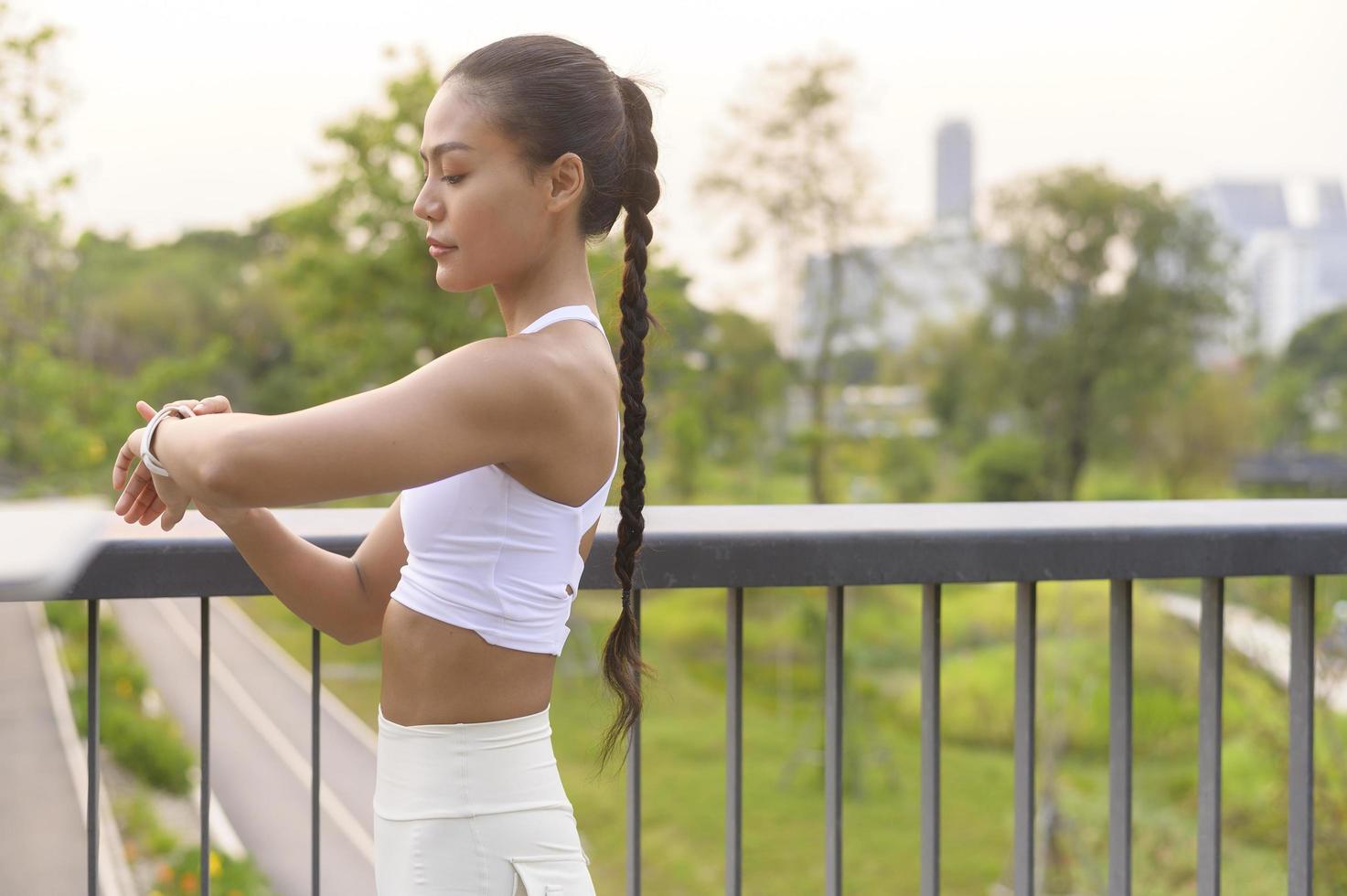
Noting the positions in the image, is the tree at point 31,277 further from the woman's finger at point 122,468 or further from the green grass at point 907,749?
the woman's finger at point 122,468

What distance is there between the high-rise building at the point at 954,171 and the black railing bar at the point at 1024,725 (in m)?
24.8

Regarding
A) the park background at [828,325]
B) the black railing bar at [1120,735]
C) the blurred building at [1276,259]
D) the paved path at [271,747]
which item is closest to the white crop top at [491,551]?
the black railing bar at [1120,735]

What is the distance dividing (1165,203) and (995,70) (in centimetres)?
851

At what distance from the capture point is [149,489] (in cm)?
126

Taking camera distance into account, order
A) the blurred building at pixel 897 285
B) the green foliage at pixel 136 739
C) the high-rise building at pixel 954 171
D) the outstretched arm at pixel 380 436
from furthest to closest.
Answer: the high-rise building at pixel 954 171 → the blurred building at pixel 897 285 → the green foliage at pixel 136 739 → the outstretched arm at pixel 380 436

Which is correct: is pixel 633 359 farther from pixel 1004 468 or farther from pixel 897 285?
pixel 1004 468

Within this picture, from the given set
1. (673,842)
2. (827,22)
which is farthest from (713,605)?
(827,22)

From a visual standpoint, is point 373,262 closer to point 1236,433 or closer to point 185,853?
point 185,853

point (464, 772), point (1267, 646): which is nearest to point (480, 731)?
point (464, 772)

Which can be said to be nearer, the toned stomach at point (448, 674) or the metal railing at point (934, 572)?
the toned stomach at point (448, 674)

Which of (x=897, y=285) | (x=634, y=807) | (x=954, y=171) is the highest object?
(x=954, y=171)

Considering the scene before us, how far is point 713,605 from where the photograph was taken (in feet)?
74.6

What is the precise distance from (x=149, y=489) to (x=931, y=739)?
3.11 feet

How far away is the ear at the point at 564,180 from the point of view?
1211 millimetres
